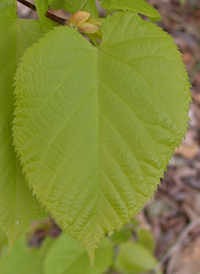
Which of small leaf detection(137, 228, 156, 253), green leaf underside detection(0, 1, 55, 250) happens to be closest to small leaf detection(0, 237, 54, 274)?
small leaf detection(137, 228, 156, 253)

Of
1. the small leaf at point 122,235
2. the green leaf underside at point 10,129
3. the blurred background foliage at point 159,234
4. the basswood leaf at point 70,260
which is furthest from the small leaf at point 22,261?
the green leaf underside at point 10,129

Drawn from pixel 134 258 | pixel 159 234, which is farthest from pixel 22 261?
pixel 159 234

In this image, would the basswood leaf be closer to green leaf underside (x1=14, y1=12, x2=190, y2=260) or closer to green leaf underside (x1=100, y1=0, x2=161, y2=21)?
green leaf underside (x1=14, y1=12, x2=190, y2=260)

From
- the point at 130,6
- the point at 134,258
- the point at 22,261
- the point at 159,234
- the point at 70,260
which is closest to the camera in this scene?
the point at 130,6

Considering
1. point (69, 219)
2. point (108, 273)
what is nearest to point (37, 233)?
point (108, 273)

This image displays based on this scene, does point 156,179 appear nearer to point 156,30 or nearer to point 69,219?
point 69,219

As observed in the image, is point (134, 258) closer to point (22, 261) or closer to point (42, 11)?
point (22, 261)
